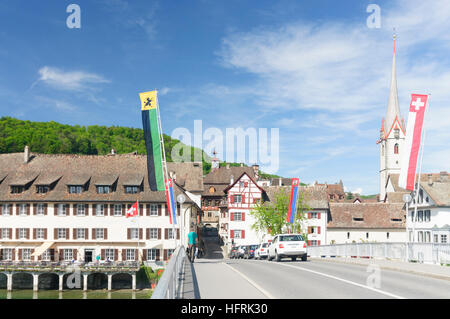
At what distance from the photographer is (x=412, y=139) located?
2625 centimetres

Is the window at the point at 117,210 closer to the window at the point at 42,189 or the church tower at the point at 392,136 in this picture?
the window at the point at 42,189

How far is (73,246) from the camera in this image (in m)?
59.2

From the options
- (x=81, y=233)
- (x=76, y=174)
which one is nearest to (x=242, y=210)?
(x=76, y=174)

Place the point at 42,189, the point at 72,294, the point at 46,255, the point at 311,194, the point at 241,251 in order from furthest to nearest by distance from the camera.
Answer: the point at 311,194 < the point at 42,189 < the point at 46,255 < the point at 72,294 < the point at 241,251

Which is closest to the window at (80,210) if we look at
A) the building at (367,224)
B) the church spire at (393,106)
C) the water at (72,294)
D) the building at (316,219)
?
the water at (72,294)

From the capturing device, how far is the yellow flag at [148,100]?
27.8 meters

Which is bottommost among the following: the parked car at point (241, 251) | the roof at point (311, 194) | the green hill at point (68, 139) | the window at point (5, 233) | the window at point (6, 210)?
the parked car at point (241, 251)

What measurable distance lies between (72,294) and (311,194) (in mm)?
37507

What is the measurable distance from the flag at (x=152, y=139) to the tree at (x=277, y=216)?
42.0m

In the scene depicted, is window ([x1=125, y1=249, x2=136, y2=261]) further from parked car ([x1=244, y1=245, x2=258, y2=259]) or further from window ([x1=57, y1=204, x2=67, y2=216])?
parked car ([x1=244, y1=245, x2=258, y2=259])

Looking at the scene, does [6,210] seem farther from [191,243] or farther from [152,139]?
[191,243]
